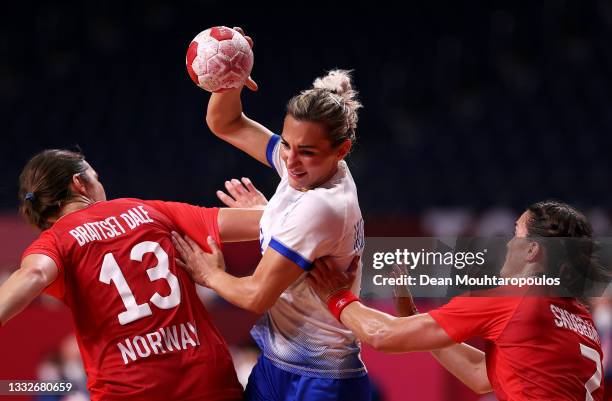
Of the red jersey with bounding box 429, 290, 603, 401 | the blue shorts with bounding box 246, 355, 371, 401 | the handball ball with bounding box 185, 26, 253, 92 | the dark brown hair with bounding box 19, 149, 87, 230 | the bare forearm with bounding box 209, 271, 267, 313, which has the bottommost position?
the blue shorts with bounding box 246, 355, 371, 401

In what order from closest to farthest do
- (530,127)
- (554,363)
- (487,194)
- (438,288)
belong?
(554,363) → (438,288) → (487,194) → (530,127)

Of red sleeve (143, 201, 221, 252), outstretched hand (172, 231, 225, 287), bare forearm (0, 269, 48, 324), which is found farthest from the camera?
red sleeve (143, 201, 221, 252)

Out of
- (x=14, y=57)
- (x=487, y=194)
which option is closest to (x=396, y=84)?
(x=487, y=194)

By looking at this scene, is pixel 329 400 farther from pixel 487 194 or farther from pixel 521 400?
pixel 487 194

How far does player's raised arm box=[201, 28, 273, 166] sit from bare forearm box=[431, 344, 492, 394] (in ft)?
4.21

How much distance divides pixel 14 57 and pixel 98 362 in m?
8.44

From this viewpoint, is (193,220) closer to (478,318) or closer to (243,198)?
(243,198)

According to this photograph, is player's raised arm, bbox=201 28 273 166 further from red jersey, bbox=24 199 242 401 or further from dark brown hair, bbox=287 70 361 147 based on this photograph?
red jersey, bbox=24 199 242 401

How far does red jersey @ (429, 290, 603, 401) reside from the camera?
3.25m

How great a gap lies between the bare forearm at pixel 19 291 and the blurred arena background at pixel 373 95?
15.1 feet

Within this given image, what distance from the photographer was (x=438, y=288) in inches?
162

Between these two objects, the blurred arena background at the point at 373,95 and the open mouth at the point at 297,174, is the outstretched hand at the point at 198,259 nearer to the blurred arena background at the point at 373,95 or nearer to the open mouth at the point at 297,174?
the open mouth at the point at 297,174

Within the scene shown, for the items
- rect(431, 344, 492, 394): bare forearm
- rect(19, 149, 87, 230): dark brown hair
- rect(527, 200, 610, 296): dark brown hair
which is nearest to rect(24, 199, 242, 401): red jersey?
rect(19, 149, 87, 230): dark brown hair

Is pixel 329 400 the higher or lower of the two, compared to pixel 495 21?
lower
